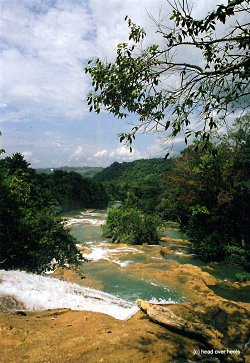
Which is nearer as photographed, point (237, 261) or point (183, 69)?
point (183, 69)

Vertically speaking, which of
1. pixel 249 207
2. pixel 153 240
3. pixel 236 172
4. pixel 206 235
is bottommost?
pixel 153 240

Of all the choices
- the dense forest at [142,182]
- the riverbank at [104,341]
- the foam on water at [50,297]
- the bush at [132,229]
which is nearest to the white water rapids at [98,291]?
the foam on water at [50,297]

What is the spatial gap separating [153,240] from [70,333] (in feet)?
48.6

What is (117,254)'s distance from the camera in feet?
47.2

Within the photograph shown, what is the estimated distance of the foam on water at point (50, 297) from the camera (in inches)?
208

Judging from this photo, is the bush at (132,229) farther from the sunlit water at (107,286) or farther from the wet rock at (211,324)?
the wet rock at (211,324)

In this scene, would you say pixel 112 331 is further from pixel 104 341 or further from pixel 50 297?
pixel 50 297

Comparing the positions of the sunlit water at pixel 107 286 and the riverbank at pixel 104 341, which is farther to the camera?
the sunlit water at pixel 107 286

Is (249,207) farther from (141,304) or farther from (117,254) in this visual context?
(141,304)

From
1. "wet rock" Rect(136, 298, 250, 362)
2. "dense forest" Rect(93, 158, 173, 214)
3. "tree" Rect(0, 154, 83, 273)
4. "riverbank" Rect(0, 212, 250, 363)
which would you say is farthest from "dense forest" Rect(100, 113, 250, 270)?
"dense forest" Rect(93, 158, 173, 214)

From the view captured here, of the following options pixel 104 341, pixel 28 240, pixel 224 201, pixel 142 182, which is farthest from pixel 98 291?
pixel 142 182

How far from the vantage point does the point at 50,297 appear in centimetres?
565

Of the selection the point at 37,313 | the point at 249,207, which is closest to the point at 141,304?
the point at 37,313

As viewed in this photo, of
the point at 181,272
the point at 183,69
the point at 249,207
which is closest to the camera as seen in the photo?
the point at 183,69
